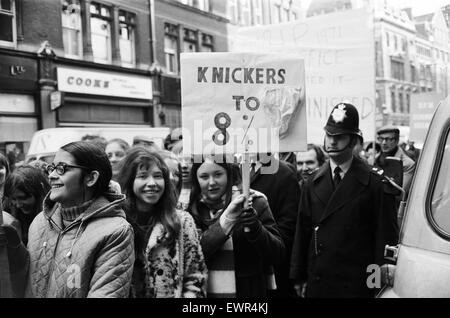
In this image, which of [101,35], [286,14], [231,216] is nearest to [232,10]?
[286,14]

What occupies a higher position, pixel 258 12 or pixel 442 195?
pixel 258 12

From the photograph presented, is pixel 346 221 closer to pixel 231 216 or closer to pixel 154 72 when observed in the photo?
pixel 231 216

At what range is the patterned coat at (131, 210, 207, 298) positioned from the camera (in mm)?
2607

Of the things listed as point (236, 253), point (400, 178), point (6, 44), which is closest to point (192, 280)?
point (236, 253)

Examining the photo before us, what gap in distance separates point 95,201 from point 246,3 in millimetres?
4572

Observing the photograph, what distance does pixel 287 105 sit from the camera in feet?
10.0

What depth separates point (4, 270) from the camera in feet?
6.36

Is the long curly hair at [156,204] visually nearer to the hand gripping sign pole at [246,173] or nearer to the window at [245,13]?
the hand gripping sign pole at [246,173]

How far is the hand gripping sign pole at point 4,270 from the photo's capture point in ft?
6.14

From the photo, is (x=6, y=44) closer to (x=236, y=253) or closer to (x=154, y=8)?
(x=154, y=8)

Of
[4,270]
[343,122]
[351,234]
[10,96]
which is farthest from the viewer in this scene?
[10,96]

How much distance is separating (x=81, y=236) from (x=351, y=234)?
5.82ft

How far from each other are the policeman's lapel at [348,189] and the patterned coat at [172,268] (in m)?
1.04

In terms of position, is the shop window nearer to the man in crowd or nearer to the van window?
the man in crowd
